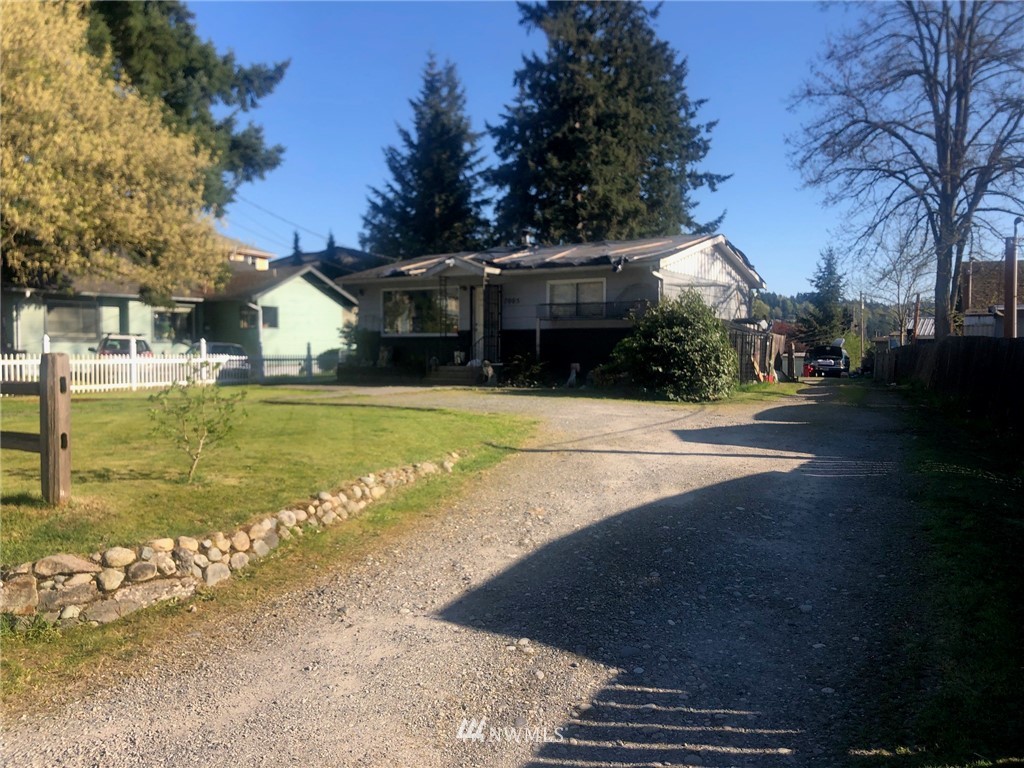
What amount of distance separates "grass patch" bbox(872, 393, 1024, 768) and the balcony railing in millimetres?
14297

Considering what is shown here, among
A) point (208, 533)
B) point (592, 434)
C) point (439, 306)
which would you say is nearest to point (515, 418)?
point (592, 434)

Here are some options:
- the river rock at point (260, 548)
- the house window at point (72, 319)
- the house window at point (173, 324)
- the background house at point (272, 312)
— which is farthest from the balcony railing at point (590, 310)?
the house window at point (72, 319)

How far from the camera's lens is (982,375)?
45.7 feet

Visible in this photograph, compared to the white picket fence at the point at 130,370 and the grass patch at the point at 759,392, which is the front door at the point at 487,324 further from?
the white picket fence at the point at 130,370

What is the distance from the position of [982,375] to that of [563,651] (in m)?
12.7

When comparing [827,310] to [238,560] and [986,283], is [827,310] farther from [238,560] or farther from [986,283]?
[238,560]

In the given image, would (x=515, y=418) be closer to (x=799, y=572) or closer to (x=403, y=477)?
(x=403, y=477)

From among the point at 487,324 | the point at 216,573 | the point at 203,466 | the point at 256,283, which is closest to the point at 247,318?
the point at 256,283

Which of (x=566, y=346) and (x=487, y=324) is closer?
(x=566, y=346)

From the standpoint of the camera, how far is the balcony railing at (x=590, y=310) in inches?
888

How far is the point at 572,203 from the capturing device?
42062 millimetres

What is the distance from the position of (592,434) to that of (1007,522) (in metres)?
6.32

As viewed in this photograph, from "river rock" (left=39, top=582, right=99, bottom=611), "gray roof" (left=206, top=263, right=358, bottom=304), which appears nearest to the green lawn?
"river rock" (left=39, top=582, right=99, bottom=611)

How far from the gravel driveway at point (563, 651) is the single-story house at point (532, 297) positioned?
50.4 ft
